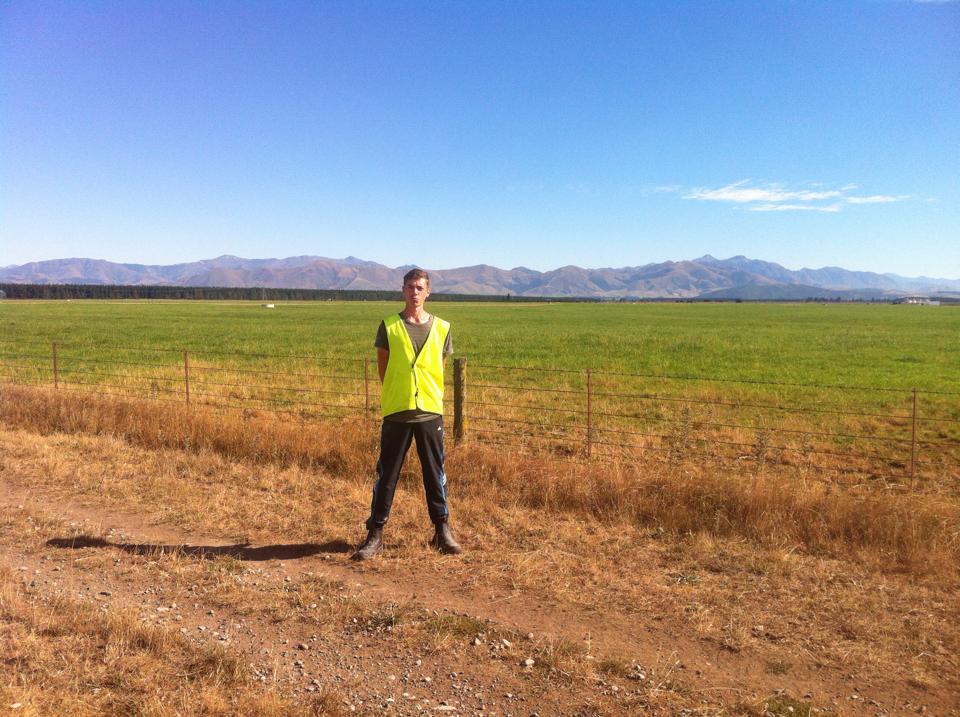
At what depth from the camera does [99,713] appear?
3.09 meters

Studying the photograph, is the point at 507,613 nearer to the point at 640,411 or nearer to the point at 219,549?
the point at 219,549

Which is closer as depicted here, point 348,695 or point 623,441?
point 348,695

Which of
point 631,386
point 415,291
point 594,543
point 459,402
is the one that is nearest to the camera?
point 415,291

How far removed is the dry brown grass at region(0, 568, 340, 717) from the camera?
3162 mm

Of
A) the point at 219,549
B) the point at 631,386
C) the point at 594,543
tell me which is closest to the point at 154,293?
the point at 631,386

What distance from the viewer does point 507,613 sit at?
4434 millimetres

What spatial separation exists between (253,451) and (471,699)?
600 centimetres

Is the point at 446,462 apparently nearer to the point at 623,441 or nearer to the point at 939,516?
the point at 623,441

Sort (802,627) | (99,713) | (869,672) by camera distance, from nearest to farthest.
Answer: (99,713), (869,672), (802,627)

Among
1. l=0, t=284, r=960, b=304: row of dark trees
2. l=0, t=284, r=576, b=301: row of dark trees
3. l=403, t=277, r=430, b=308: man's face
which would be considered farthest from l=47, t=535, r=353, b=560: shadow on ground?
l=0, t=284, r=576, b=301: row of dark trees

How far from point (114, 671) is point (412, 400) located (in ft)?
8.67

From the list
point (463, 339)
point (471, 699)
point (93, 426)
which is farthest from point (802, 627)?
point (463, 339)

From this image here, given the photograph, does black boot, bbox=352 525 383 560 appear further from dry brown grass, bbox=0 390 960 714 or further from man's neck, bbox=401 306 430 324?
man's neck, bbox=401 306 430 324

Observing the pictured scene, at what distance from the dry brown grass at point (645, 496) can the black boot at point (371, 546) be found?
76 cm
